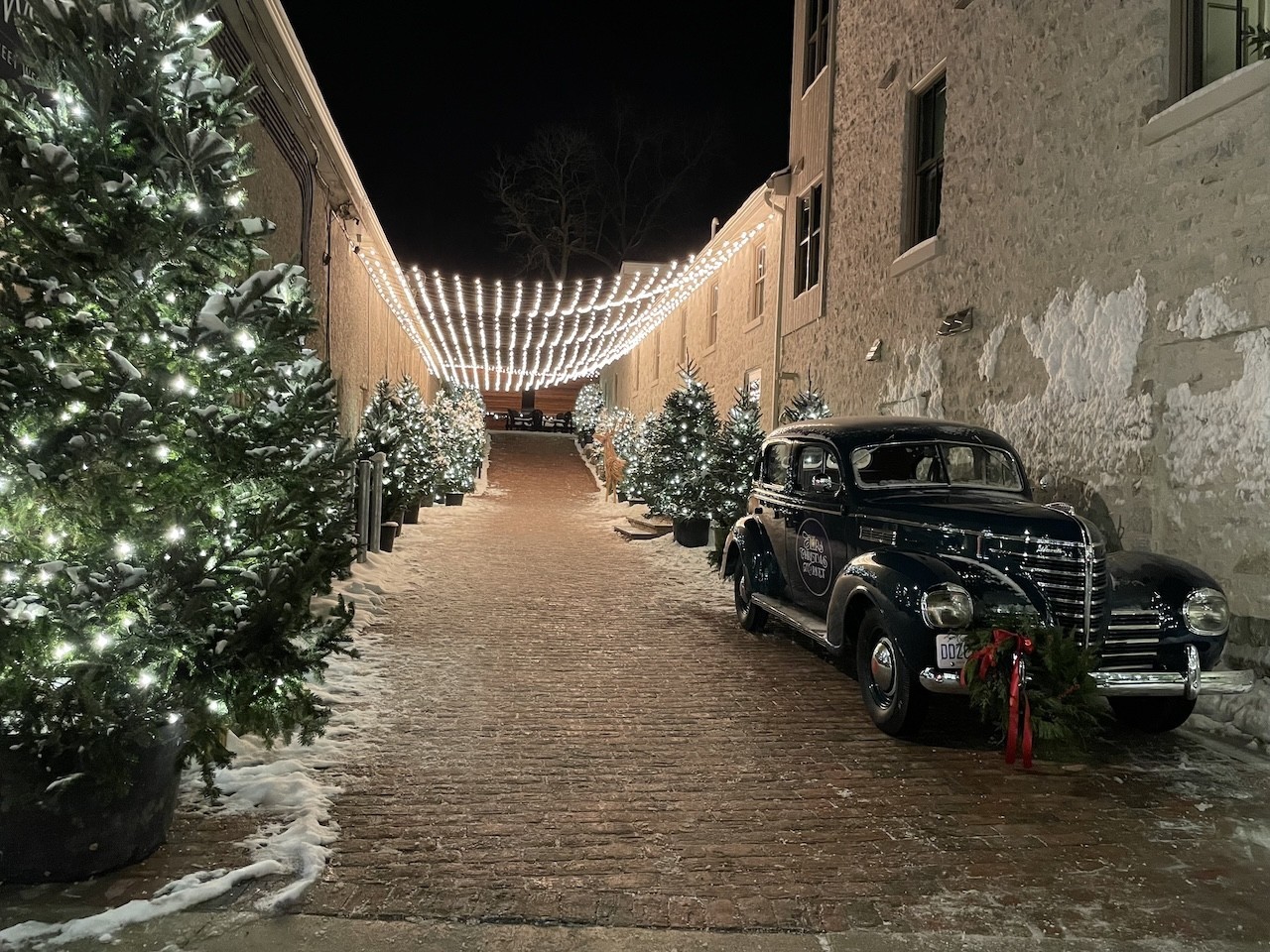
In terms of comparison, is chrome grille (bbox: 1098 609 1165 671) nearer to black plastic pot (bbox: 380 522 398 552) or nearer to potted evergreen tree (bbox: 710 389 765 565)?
potted evergreen tree (bbox: 710 389 765 565)

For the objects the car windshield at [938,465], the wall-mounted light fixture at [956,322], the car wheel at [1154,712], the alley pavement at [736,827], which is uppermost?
the wall-mounted light fixture at [956,322]

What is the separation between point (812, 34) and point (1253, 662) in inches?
Result: 532

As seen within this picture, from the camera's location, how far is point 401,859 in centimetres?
355

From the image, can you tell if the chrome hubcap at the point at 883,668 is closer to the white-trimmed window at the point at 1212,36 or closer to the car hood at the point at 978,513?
the car hood at the point at 978,513

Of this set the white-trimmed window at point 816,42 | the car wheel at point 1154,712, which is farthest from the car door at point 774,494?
the white-trimmed window at point 816,42

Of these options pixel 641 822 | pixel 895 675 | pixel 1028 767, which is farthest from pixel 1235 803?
pixel 641 822

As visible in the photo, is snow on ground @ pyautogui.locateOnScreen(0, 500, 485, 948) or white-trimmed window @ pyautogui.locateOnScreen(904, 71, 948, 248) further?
white-trimmed window @ pyautogui.locateOnScreen(904, 71, 948, 248)

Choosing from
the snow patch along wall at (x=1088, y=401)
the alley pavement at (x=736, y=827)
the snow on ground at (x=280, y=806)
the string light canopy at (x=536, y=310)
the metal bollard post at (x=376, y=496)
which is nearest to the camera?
the snow on ground at (x=280, y=806)

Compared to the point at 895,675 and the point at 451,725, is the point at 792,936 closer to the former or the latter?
the point at 895,675

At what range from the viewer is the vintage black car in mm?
4918

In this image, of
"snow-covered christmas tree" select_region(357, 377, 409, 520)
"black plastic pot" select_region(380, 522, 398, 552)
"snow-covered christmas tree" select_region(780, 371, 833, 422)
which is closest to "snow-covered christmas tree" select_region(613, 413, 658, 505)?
"snow-covered christmas tree" select_region(780, 371, 833, 422)

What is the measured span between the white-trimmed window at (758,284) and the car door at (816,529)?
1114 cm

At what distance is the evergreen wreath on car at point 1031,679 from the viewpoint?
4656 mm

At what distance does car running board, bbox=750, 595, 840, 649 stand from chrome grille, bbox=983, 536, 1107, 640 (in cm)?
129
